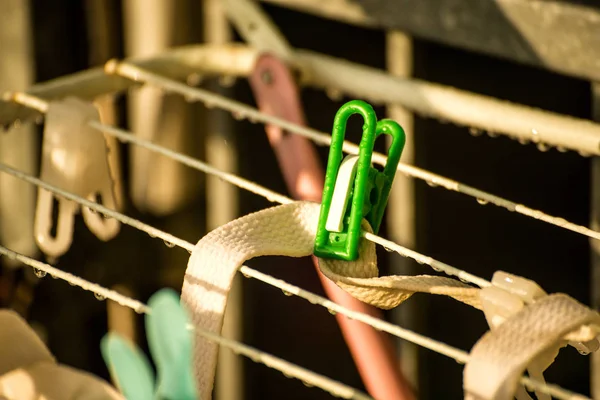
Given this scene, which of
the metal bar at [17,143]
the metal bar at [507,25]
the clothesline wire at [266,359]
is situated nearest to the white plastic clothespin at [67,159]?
the clothesline wire at [266,359]

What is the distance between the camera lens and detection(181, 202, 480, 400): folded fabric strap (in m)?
0.57

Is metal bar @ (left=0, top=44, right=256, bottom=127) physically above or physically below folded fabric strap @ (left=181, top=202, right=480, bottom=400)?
above

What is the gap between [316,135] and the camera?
0.77 m

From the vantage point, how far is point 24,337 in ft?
2.21

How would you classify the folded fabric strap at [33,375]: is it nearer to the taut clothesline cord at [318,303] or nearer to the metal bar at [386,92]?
the taut clothesline cord at [318,303]

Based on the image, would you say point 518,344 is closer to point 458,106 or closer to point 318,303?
point 318,303

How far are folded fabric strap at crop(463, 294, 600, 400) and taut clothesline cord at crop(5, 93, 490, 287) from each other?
2.6 inches

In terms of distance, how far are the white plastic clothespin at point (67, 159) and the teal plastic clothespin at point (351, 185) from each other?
28 cm

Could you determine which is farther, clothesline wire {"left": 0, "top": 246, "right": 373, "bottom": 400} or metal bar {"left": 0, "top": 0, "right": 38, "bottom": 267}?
metal bar {"left": 0, "top": 0, "right": 38, "bottom": 267}

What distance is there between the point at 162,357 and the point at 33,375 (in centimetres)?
17

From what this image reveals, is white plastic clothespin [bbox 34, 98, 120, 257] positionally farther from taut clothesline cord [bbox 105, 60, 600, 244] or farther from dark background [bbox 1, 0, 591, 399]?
dark background [bbox 1, 0, 591, 399]

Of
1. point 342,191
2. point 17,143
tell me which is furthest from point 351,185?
point 17,143

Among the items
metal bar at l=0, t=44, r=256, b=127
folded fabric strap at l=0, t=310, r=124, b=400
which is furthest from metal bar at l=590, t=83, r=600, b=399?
folded fabric strap at l=0, t=310, r=124, b=400

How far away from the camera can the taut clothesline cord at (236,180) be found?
1.91 feet
